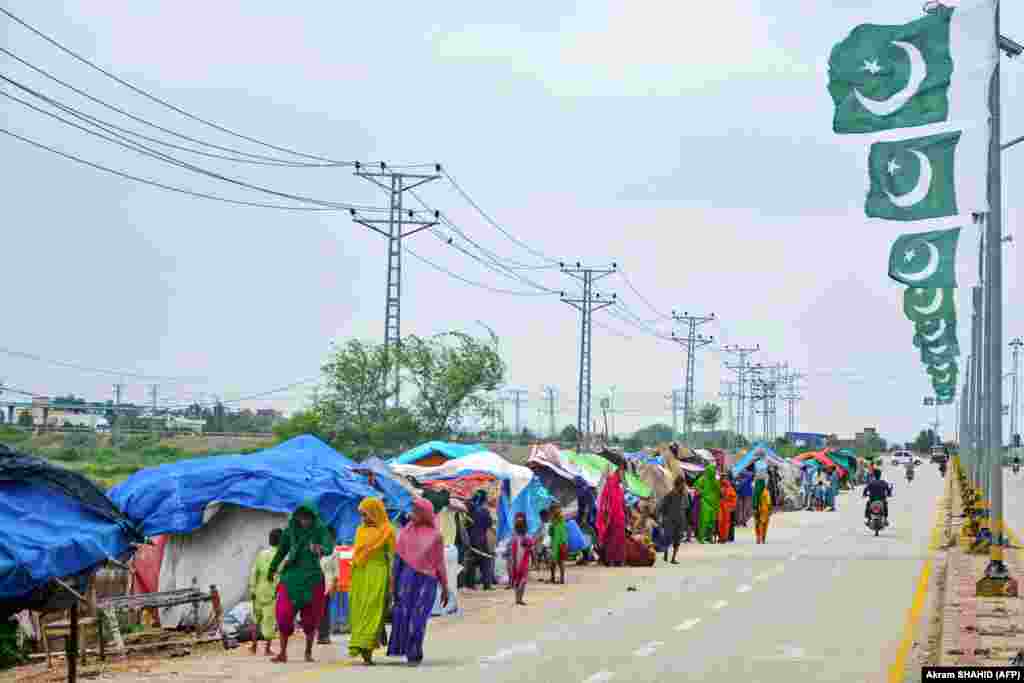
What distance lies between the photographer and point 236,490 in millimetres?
21672

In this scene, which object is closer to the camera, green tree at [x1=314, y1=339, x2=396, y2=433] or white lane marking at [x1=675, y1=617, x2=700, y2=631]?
white lane marking at [x1=675, y1=617, x2=700, y2=631]

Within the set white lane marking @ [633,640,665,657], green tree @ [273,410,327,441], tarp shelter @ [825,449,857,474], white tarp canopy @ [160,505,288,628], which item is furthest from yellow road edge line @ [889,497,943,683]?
tarp shelter @ [825,449,857,474]

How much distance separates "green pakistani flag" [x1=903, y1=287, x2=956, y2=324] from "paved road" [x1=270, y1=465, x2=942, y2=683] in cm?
648

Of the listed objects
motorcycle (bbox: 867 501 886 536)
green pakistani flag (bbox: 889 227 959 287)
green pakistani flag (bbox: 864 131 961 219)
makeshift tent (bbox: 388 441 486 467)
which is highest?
green pakistani flag (bbox: 864 131 961 219)

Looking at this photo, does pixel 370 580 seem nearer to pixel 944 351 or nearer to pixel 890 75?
pixel 890 75

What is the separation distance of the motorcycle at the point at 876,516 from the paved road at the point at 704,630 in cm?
757

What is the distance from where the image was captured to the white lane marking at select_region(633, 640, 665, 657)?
16.3 metres

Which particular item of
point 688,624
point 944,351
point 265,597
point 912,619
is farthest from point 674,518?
point 944,351

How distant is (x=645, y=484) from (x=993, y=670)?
28.1 meters

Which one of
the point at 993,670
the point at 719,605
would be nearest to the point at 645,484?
the point at 719,605

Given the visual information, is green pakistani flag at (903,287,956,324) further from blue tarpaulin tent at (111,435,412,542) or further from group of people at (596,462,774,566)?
blue tarpaulin tent at (111,435,412,542)

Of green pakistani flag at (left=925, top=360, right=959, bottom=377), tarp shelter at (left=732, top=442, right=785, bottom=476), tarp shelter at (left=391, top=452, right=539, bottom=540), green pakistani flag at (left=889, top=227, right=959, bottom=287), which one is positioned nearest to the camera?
green pakistani flag at (left=889, top=227, right=959, bottom=287)

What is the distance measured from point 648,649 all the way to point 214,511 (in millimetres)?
7339

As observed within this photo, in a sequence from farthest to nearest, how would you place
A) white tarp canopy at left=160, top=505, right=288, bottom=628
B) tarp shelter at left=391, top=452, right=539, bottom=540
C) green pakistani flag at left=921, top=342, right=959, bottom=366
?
green pakistani flag at left=921, top=342, right=959, bottom=366, tarp shelter at left=391, top=452, right=539, bottom=540, white tarp canopy at left=160, top=505, right=288, bottom=628
